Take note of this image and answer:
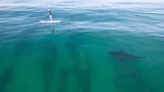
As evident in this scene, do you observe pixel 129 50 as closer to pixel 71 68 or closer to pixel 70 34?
pixel 71 68

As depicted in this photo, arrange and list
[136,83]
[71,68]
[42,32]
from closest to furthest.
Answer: [136,83] < [71,68] < [42,32]

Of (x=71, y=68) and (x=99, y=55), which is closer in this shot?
(x=71, y=68)

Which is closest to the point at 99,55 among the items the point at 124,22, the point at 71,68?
the point at 71,68

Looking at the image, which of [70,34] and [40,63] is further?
[70,34]

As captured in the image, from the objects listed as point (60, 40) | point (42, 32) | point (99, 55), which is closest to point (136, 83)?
point (99, 55)

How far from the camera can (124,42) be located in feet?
65.0

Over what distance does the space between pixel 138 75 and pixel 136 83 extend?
4.89 feet

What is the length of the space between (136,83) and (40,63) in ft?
43.0

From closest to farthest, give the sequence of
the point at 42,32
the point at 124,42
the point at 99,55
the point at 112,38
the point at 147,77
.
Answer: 1. the point at 147,77
2. the point at 99,55
3. the point at 124,42
4. the point at 112,38
5. the point at 42,32

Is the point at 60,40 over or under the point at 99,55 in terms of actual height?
over

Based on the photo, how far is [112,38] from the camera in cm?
2108

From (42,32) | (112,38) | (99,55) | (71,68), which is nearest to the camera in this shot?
(71,68)

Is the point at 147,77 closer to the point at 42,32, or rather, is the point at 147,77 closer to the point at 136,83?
the point at 136,83

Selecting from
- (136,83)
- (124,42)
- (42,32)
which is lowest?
(136,83)
